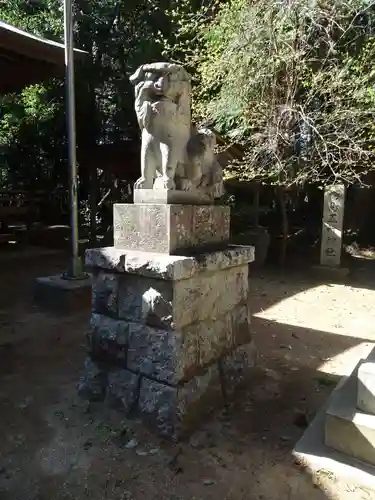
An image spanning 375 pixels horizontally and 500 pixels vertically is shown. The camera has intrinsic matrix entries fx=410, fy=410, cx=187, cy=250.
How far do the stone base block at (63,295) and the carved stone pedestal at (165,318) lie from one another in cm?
207

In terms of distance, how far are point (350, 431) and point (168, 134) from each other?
1.99m

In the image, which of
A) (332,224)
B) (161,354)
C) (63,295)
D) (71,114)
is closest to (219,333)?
(161,354)

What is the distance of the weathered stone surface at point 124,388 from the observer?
8.50 ft

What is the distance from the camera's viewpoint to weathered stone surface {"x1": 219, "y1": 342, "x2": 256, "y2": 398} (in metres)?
2.88

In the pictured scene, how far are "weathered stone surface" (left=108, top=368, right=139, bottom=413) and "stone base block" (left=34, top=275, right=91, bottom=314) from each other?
7.39ft

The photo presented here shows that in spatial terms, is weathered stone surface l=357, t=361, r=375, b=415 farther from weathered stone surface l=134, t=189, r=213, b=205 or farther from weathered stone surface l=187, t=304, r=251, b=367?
weathered stone surface l=134, t=189, r=213, b=205

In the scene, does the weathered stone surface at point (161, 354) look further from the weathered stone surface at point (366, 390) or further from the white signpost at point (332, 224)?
the white signpost at point (332, 224)

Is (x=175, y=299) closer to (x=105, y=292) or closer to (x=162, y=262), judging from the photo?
(x=162, y=262)

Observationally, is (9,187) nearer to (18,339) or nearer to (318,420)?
(18,339)

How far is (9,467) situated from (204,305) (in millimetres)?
1394

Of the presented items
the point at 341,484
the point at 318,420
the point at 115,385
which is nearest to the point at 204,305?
the point at 115,385

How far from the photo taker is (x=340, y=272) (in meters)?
7.32

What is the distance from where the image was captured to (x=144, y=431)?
246 centimetres

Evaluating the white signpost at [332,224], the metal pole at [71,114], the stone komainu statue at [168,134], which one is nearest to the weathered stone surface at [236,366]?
the stone komainu statue at [168,134]
